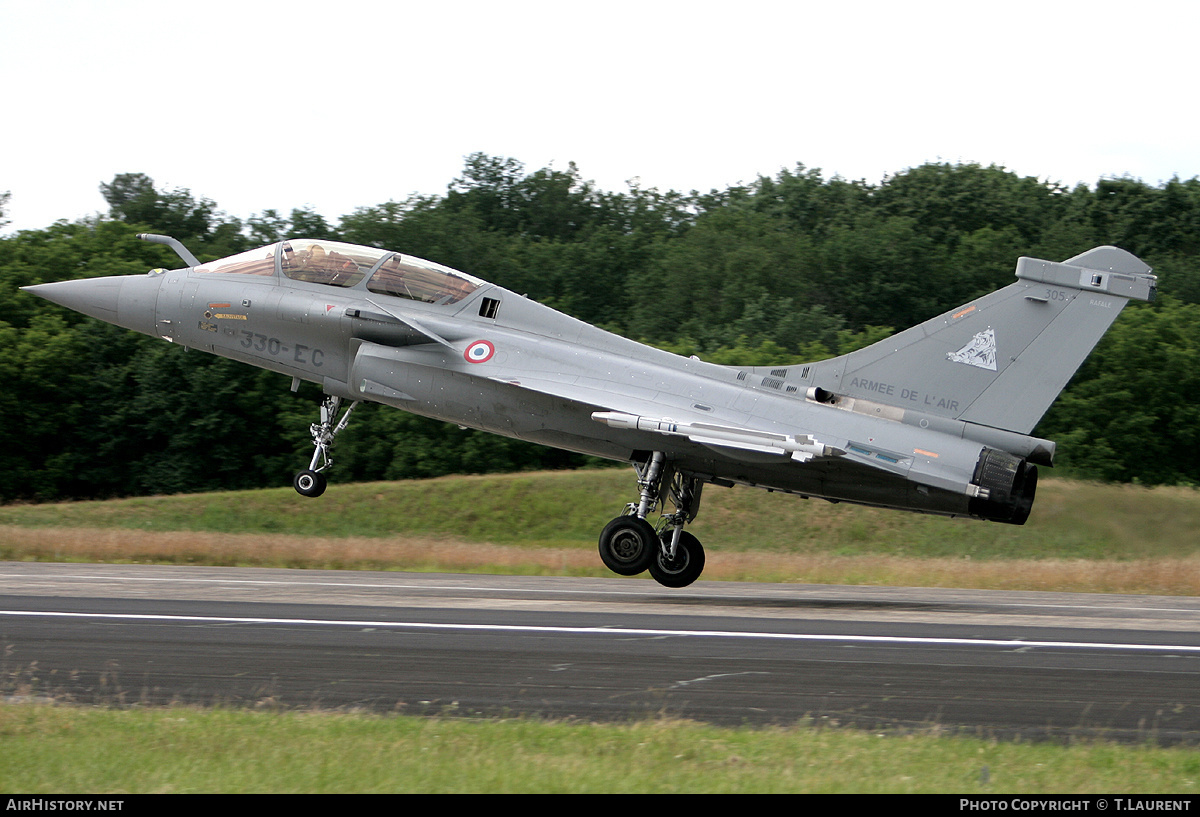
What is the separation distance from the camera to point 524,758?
247 inches

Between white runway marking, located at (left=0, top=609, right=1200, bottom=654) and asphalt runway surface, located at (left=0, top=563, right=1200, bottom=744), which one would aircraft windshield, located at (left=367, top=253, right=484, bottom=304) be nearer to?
asphalt runway surface, located at (left=0, top=563, right=1200, bottom=744)

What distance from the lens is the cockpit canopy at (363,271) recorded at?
53.0 feet

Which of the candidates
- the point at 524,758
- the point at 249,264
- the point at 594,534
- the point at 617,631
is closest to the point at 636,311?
the point at 594,534

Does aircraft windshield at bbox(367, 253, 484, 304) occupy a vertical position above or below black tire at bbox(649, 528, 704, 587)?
above

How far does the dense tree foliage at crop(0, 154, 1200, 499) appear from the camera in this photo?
43.1m

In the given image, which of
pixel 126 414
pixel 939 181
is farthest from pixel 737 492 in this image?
pixel 939 181

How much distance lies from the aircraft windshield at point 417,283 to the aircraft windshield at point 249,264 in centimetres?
159

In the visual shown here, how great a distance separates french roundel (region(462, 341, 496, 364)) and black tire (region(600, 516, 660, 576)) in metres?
2.78

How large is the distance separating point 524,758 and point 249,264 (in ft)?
39.4

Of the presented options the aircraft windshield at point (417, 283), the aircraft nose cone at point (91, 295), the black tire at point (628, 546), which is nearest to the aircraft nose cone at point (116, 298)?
the aircraft nose cone at point (91, 295)

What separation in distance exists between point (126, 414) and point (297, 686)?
45.5 metres

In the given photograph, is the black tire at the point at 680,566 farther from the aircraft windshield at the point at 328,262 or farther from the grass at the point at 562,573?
the grass at the point at 562,573

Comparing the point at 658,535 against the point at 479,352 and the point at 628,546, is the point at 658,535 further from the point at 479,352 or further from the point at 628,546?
the point at 479,352

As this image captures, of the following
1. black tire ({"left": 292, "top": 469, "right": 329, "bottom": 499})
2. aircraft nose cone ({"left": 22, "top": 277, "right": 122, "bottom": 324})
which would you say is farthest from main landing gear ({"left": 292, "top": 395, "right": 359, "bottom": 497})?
aircraft nose cone ({"left": 22, "top": 277, "right": 122, "bottom": 324})
